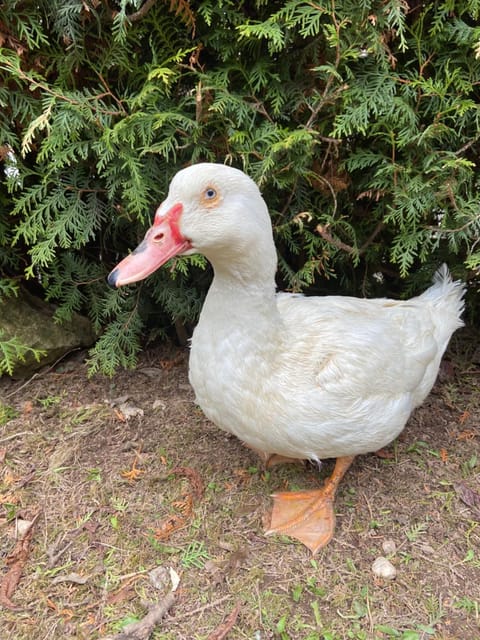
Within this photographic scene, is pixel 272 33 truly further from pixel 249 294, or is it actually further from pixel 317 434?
pixel 317 434

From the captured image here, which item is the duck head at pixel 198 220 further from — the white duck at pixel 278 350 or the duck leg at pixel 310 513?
the duck leg at pixel 310 513

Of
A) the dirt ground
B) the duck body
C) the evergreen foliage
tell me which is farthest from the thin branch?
the dirt ground

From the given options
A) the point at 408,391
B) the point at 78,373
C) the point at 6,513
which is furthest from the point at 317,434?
the point at 78,373

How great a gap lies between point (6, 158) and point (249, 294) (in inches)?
65.4

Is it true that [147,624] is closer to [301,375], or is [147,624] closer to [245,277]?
[301,375]

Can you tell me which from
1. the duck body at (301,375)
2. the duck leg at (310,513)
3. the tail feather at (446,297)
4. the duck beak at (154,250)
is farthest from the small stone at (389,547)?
the duck beak at (154,250)

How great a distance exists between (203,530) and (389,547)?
0.89 meters

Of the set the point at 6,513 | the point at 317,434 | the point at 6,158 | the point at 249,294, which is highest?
the point at 6,158

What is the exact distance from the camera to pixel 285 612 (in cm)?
204

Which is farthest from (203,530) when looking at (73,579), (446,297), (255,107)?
(255,107)

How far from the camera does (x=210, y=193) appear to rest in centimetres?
164

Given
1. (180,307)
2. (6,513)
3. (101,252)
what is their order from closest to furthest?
1. (6,513)
2. (180,307)
3. (101,252)

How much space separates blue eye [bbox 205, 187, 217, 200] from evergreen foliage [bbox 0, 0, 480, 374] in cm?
71

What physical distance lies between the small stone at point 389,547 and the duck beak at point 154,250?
1712mm
